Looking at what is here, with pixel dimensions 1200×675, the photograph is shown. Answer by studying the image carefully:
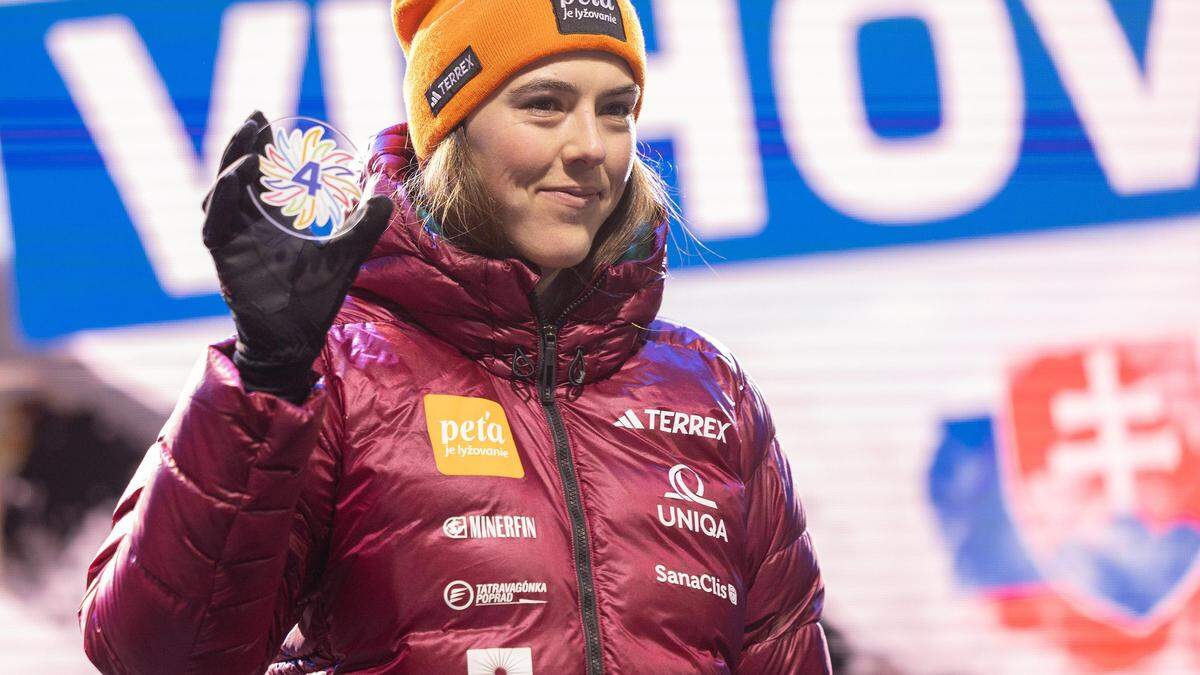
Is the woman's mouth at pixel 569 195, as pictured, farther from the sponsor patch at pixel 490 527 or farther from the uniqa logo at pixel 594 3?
the sponsor patch at pixel 490 527

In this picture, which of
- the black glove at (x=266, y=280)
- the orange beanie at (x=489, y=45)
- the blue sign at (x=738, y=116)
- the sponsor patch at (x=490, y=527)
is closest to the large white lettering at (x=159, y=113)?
the blue sign at (x=738, y=116)

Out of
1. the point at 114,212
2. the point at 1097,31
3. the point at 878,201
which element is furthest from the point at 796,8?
the point at 114,212

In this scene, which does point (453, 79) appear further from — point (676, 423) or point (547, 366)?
point (676, 423)

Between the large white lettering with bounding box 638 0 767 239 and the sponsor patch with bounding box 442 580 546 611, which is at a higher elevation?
the large white lettering with bounding box 638 0 767 239

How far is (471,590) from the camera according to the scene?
1.60m

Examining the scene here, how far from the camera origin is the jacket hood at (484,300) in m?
1.74

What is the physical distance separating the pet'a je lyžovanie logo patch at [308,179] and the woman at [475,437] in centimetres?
3

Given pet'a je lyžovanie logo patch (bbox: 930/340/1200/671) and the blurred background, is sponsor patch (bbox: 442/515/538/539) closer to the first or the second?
the blurred background

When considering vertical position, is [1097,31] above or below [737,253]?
above

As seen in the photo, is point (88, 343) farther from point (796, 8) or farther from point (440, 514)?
point (440, 514)

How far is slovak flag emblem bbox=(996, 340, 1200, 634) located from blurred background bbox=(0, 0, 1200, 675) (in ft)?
0.03

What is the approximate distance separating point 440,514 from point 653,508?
0.28 meters

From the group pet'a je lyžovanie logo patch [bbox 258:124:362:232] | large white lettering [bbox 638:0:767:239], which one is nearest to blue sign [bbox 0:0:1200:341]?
large white lettering [bbox 638:0:767:239]

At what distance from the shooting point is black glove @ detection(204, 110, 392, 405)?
1384mm
